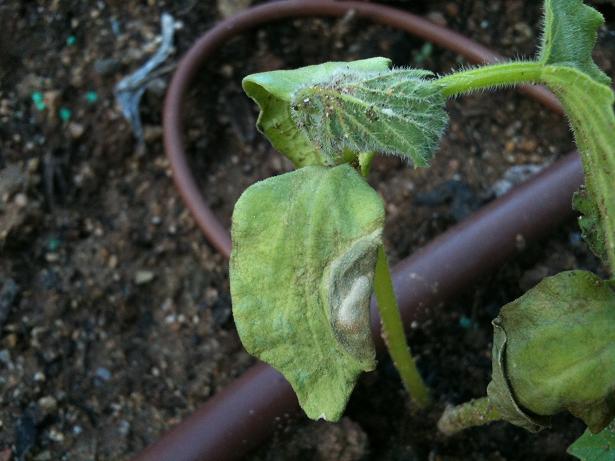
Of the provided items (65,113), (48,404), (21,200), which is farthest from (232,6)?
(48,404)

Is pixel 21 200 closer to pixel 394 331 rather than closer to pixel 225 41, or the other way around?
pixel 225 41

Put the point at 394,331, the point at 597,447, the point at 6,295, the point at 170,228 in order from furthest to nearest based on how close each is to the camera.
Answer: the point at 170,228 → the point at 6,295 → the point at 394,331 → the point at 597,447

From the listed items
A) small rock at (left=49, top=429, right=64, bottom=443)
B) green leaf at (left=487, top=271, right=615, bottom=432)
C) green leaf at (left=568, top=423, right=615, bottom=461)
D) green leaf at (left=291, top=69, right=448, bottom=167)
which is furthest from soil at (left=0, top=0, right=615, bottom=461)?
green leaf at (left=291, top=69, right=448, bottom=167)

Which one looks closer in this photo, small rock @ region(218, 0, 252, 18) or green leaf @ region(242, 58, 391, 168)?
green leaf @ region(242, 58, 391, 168)

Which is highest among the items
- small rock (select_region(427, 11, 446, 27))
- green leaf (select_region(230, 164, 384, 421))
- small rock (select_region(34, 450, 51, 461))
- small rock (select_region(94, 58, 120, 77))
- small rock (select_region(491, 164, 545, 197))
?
green leaf (select_region(230, 164, 384, 421))

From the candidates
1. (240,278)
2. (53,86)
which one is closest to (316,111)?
(240,278)

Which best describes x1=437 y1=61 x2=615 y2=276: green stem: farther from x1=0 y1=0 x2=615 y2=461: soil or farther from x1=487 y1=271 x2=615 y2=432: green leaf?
x1=0 y1=0 x2=615 y2=461: soil

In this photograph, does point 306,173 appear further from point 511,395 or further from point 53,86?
point 53,86

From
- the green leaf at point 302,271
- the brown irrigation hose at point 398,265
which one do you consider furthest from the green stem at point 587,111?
the brown irrigation hose at point 398,265
